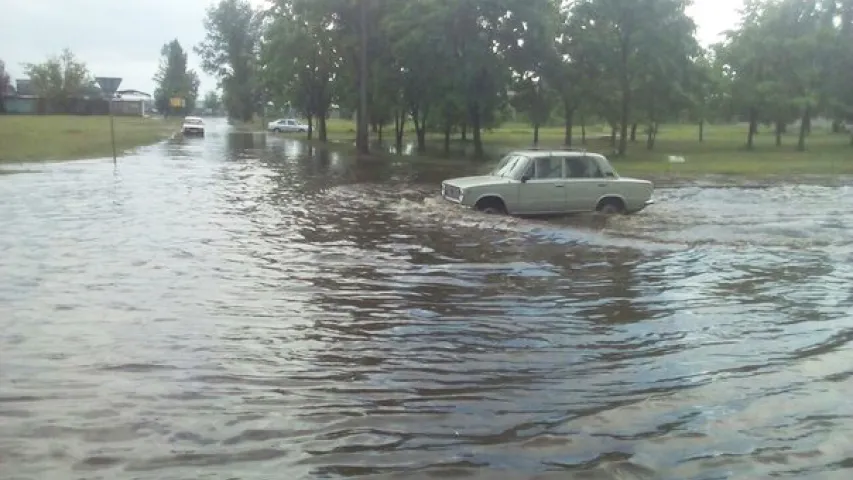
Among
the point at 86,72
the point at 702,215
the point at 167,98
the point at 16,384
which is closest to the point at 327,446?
the point at 16,384

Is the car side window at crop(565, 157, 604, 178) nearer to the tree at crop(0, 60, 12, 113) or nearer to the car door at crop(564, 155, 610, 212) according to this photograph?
the car door at crop(564, 155, 610, 212)

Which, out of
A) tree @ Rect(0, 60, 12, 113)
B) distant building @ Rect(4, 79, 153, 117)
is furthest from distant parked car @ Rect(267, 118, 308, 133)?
tree @ Rect(0, 60, 12, 113)

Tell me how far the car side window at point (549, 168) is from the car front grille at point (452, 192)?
163cm

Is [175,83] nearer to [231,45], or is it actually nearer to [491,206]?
[231,45]

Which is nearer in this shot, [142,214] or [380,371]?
[380,371]

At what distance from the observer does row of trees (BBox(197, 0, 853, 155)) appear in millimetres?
40750

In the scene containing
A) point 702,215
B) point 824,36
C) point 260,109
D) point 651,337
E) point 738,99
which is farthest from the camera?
point 260,109

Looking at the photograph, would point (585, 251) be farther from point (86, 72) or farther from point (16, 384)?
point (86, 72)

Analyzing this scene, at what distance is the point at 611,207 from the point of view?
1853 cm

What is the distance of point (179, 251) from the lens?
13.5m

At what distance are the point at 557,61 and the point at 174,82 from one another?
12680 cm

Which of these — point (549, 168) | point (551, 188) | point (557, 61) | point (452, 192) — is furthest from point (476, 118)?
point (551, 188)

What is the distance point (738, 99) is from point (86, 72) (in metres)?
90.9

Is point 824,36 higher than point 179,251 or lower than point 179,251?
higher
